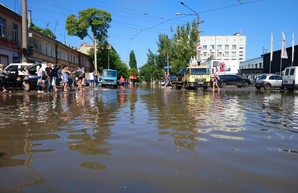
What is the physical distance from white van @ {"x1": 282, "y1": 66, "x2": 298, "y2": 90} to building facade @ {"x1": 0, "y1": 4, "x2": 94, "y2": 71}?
20.9 m

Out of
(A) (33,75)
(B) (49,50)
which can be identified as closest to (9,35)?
(A) (33,75)

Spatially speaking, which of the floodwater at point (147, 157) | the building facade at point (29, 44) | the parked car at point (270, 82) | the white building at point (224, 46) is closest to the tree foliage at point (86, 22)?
the building facade at point (29, 44)

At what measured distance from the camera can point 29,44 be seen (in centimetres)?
3597

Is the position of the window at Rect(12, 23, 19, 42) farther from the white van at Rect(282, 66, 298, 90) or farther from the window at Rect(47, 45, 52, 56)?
the white van at Rect(282, 66, 298, 90)

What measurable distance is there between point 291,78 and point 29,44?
2898 centimetres

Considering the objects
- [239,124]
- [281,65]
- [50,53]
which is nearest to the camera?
[239,124]

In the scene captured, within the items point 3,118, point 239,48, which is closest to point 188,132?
point 3,118

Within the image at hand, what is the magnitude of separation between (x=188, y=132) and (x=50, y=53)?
143 ft

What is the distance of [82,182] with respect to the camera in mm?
2867

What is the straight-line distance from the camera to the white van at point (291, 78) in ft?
77.9

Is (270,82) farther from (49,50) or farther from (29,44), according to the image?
(49,50)

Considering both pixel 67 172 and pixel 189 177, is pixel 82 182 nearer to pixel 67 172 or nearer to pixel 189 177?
pixel 67 172

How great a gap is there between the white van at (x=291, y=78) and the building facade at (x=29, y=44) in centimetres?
2090

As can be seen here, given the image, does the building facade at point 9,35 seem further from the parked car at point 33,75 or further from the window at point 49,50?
the window at point 49,50
